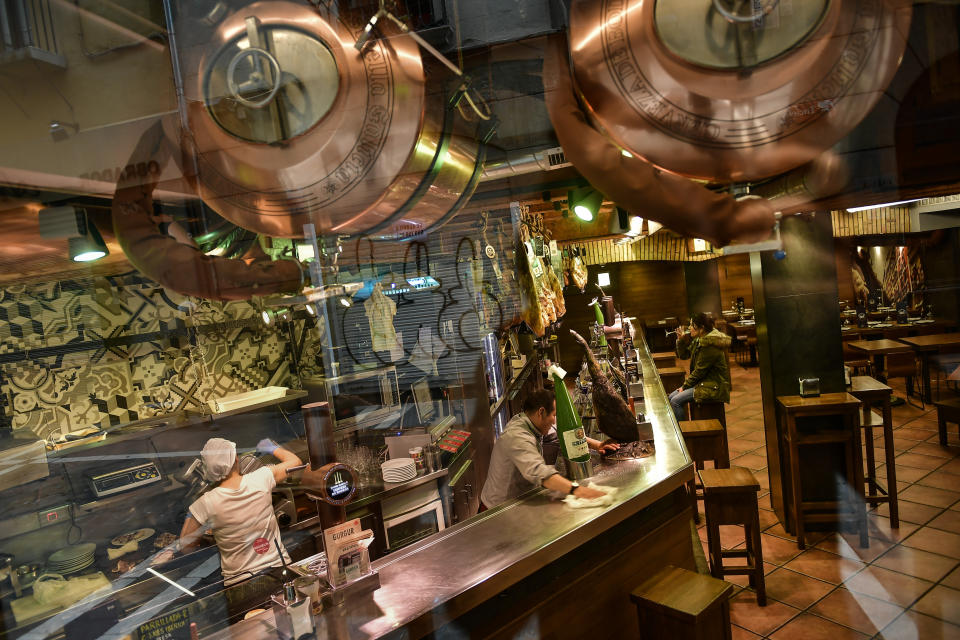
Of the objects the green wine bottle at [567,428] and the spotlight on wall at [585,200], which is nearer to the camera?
the spotlight on wall at [585,200]

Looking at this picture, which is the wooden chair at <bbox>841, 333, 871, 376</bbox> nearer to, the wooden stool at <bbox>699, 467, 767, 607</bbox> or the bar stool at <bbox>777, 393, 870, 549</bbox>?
the bar stool at <bbox>777, 393, 870, 549</bbox>

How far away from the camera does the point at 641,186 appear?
125 cm

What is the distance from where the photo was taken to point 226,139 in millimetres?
1480

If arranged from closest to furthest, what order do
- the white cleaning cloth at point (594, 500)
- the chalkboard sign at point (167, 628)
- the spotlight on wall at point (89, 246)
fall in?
the chalkboard sign at point (167, 628) → the spotlight on wall at point (89, 246) → the white cleaning cloth at point (594, 500)

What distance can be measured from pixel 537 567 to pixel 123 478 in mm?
2652

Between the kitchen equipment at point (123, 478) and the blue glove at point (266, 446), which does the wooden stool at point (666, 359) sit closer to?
the blue glove at point (266, 446)

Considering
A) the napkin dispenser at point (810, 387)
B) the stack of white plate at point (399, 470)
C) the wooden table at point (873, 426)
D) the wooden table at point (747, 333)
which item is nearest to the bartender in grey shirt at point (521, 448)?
the stack of white plate at point (399, 470)

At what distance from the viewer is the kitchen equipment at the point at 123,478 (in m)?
3.04

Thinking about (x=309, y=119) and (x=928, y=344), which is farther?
(x=928, y=344)

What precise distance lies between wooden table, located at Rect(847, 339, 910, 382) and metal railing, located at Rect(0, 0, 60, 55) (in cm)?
319

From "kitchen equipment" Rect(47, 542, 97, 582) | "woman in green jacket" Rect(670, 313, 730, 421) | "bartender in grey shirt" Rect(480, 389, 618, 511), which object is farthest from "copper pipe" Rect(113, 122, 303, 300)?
"woman in green jacket" Rect(670, 313, 730, 421)

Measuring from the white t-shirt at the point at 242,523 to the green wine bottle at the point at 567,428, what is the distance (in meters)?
1.45

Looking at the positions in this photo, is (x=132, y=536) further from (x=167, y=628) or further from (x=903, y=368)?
(x=903, y=368)

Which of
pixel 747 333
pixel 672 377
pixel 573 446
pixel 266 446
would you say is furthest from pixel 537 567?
pixel 747 333
